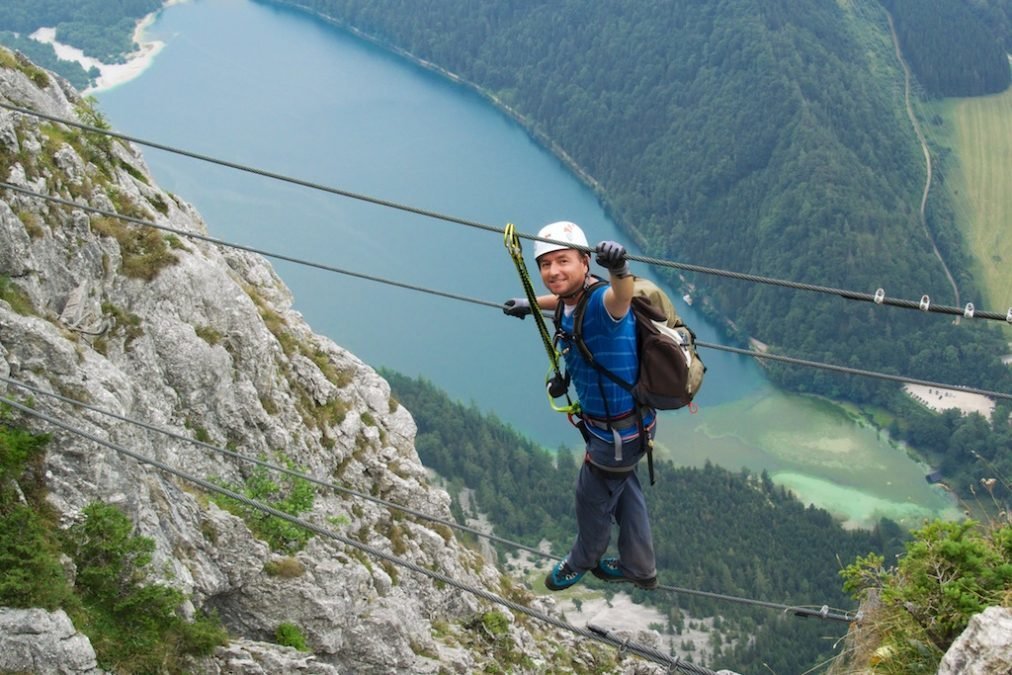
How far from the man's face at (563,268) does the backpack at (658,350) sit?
0.54 feet

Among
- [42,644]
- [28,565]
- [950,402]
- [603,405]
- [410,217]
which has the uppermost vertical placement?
[603,405]

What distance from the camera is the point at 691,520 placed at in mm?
86000

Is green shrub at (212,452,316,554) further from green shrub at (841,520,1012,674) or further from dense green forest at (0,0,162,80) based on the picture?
dense green forest at (0,0,162,80)

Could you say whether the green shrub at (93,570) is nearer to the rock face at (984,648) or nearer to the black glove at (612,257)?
the black glove at (612,257)

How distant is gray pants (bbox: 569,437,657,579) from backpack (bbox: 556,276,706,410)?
107 centimetres

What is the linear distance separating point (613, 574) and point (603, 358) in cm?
243

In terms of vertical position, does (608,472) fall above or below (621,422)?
below

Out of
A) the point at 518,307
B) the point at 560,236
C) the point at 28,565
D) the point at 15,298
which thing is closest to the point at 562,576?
the point at 518,307

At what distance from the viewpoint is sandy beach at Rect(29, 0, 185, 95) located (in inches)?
4926

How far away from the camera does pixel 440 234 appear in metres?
94.9

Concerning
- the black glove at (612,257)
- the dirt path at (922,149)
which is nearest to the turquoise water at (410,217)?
the dirt path at (922,149)

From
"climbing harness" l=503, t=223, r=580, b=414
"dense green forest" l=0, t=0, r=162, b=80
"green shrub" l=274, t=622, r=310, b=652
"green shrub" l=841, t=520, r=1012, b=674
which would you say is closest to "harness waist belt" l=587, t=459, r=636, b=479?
"climbing harness" l=503, t=223, r=580, b=414

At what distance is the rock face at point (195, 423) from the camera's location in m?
9.80

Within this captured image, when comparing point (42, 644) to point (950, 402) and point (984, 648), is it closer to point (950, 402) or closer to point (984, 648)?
point (984, 648)
